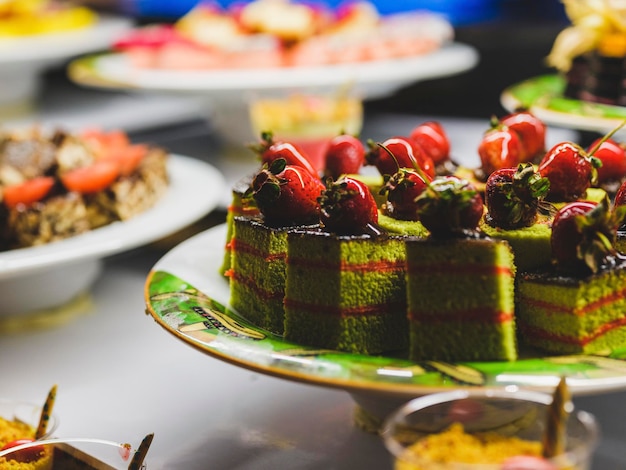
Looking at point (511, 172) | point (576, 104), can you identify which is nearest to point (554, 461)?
point (511, 172)

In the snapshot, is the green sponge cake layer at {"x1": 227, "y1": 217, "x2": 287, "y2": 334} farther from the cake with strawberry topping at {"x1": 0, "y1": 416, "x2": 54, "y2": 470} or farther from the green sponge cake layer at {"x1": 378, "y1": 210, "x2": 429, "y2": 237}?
the cake with strawberry topping at {"x1": 0, "y1": 416, "x2": 54, "y2": 470}

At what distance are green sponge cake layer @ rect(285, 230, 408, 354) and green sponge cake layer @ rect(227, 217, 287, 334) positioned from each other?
7 centimetres

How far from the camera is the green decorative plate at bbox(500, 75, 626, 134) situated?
1698 millimetres

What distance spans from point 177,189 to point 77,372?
1.91 feet

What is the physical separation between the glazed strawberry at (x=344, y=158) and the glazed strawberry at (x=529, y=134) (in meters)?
0.25

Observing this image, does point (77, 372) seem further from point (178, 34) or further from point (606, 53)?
point (178, 34)

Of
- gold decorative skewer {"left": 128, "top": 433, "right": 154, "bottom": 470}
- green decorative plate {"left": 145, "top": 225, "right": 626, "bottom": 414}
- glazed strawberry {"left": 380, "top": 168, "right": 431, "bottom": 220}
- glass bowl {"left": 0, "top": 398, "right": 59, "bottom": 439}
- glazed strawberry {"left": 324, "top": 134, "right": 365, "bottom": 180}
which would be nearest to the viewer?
green decorative plate {"left": 145, "top": 225, "right": 626, "bottom": 414}

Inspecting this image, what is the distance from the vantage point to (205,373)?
1.56 m

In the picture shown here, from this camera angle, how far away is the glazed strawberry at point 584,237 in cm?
99

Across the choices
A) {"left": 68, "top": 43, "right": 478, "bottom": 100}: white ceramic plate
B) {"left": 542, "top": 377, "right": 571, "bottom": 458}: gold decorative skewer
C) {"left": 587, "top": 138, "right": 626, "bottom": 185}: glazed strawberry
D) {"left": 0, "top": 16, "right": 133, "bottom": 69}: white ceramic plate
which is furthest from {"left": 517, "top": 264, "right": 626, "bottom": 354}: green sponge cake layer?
{"left": 0, "top": 16, "right": 133, "bottom": 69}: white ceramic plate

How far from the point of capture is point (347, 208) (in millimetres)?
1053

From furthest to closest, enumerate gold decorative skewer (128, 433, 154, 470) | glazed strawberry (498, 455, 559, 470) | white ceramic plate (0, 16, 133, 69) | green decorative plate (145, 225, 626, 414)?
white ceramic plate (0, 16, 133, 69)
gold decorative skewer (128, 433, 154, 470)
green decorative plate (145, 225, 626, 414)
glazed strawberry (498, 455, 559, 470)

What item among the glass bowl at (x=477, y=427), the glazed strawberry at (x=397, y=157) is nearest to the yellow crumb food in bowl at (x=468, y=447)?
the glass bowl at (x=477, y=427)

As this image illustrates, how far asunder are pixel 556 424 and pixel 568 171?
52 centimetres
